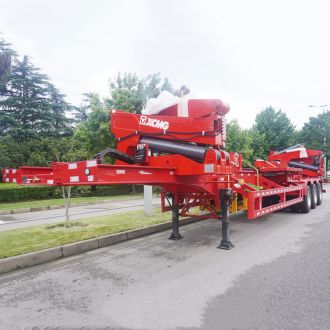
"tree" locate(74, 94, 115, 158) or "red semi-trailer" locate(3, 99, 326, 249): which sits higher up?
"tree" locate(74, 94, 115, 158)

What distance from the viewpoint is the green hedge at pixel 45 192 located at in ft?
56.5

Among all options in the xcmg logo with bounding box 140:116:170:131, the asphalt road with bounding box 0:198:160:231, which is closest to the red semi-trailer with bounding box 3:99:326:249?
the xcmg logo with bounding box 140:116:170:131

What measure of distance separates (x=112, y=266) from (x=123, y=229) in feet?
7.57

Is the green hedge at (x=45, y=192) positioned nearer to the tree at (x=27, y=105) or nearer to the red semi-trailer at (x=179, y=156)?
the red semi-trailer at (x=179, y=156)

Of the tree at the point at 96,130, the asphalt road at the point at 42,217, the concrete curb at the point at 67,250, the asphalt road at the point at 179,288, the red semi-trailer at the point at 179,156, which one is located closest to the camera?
the asphalt road at the point at 179,288

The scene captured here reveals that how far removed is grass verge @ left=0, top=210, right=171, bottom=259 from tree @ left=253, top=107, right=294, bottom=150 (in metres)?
34.7

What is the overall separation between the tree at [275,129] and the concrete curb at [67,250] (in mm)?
35632

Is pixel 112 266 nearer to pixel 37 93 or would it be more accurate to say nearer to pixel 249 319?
pixel 249 319

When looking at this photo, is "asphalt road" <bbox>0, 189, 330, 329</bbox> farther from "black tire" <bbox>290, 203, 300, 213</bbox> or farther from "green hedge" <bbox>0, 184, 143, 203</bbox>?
"green hedge" <bbox>0, 184, 143, 203</bbox>

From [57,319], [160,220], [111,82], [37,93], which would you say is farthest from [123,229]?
[37,93]

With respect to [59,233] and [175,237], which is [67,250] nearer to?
[59,233]

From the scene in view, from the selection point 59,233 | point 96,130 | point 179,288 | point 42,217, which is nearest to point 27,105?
point 96,130

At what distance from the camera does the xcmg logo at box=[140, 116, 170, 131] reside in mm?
5812

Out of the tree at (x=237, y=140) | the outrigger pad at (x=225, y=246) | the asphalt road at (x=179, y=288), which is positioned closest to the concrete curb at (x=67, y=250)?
the asphalt road at (x=179, y=288)
